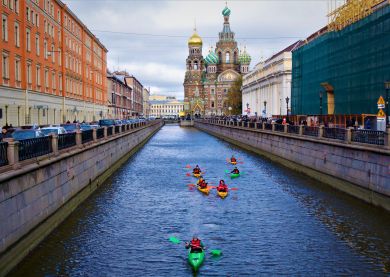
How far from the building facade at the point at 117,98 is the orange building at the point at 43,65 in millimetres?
25288

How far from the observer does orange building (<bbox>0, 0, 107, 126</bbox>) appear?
152 feet

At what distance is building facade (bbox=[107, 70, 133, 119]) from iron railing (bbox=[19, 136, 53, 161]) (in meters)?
90.1

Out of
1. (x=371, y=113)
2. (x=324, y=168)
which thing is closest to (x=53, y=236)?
(x=324, y=168)

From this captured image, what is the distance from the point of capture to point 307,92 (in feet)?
224

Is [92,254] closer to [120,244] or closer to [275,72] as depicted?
[120,244]

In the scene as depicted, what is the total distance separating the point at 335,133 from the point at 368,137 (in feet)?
18.5

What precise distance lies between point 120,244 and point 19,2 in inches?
1469

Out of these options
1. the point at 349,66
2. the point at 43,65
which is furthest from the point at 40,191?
the point at 43,65

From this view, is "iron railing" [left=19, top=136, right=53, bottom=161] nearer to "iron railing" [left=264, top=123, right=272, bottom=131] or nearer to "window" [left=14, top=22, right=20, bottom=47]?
"window" [left=14, top=22, right=20, bottom=47]

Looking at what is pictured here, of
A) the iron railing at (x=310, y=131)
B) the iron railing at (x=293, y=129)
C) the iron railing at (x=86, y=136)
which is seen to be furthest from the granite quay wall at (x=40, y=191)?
the iron railing at (x=293, y=129)

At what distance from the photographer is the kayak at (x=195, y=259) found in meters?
A: 16.1

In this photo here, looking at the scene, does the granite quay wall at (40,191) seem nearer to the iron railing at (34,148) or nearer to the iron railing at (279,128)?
the iron railing at (34,148)

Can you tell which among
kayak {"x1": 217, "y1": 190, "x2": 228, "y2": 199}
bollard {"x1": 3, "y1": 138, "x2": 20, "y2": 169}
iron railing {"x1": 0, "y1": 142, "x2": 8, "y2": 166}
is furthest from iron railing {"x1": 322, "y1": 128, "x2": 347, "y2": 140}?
iron railing {"x1": 0, "y1": 142, "x2": 8, "y2": 166}

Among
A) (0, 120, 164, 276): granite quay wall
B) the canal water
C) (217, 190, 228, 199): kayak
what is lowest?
the canal water
